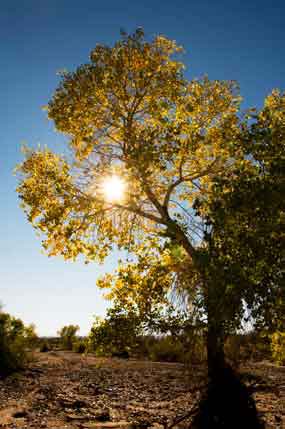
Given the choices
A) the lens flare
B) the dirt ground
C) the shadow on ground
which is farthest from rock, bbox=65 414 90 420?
the lens flare

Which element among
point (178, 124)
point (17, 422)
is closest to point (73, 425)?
point (17, 422)

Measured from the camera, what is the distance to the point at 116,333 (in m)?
8.70

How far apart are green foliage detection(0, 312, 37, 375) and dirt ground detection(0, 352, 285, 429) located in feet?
2.93

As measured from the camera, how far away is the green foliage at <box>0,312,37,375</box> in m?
15.6

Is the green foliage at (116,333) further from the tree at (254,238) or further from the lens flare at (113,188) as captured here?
the lens flare at (113,188)

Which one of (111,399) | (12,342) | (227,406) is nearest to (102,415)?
(111,399)

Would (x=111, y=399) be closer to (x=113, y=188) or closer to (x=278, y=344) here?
(x=278, y=344)

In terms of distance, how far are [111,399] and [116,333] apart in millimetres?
3268

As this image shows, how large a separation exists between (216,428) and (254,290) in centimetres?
342

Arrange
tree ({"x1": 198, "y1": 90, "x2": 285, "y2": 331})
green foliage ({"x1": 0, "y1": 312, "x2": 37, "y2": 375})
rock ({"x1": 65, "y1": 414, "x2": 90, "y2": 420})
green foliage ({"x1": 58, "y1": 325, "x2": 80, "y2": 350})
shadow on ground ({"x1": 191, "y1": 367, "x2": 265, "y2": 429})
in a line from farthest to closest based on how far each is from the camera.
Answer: green foliage ({"x1": 58, "y1": 325, "x2": 80, "y2": 350}), green foliage ({"x1": 0, "y1": 312, "x2": 37, "y2": 375}), rock ({"x1": 65, "y1": 414, "x2": 90, "y2": 420}), shadow on ground ({"x1": 191, "y1": 367, "x2": 265, "y2": 429}), tree ({"x1": 198, "y1": 90, "x2": 285, "y2": 331})

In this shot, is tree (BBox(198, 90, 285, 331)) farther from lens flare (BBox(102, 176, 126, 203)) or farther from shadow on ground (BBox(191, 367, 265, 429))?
lens flare (BBox(102, 176, 126, 203))

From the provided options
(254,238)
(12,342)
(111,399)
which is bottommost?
(111,399)

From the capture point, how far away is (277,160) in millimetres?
7156

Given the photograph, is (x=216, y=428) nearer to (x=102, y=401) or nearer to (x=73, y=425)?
(x=73, y=425)
